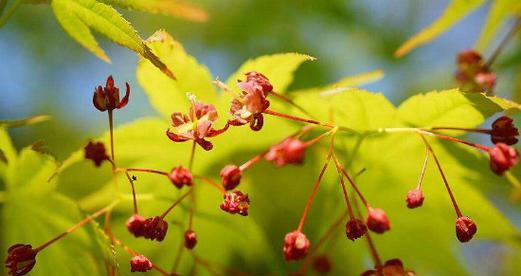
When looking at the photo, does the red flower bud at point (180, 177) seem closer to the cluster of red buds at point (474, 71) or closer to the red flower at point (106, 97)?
the red flower at point (106, 97)

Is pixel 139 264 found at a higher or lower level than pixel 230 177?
lower

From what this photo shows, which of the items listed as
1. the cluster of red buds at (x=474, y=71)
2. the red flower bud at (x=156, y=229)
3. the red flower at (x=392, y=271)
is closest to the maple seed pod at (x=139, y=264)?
the red flower bud at (x=156, y=229)

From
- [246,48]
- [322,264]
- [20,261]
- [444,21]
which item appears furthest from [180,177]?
[246,48]

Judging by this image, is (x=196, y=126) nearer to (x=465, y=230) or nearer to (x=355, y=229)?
(x=355, y=229)

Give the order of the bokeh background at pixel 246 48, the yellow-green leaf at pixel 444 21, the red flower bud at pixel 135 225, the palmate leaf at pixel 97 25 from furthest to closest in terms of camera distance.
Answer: the bokeh background at pixel 246 48 < the yellow-green leaf at pixel 444 21 < the red flower bud at pixel 135 225 < the palmate leaf at pixel 97 25

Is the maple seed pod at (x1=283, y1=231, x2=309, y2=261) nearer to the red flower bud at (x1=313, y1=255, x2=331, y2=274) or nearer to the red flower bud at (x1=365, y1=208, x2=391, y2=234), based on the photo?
the red flower bud at (x1=365, y1=208, x2=391, y2=234)

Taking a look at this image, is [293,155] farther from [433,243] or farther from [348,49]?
[348,49]

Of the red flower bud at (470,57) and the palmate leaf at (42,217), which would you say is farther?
the red flower bud at (470,57)
